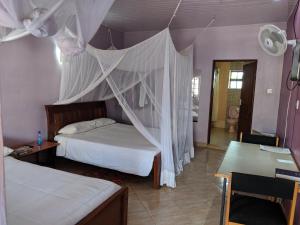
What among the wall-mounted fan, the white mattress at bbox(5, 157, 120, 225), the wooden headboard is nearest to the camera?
the white mattress at bbox(5, 157, 120, 225)

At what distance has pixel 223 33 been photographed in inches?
200

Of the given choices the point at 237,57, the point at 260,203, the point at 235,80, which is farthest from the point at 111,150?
the point at 235,80

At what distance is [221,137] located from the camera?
21.5 ft

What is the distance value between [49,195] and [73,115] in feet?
8.35

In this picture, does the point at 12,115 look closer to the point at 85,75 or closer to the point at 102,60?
the point at 85,75

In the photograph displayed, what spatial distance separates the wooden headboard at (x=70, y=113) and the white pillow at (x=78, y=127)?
14cm

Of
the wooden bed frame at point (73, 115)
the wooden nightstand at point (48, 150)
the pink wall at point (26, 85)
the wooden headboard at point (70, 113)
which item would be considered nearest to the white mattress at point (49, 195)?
the wooden nightstand at point (48, 150)

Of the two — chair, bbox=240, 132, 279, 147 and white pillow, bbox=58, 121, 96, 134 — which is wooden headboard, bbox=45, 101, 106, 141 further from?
chair, bbox=240, 132, 279, 147

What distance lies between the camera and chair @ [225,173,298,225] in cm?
171

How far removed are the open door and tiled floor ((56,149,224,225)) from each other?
186 centimetres

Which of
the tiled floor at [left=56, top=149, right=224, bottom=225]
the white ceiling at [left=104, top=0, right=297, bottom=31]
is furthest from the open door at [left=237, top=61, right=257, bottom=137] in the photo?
the tiled floor at [left=56, top=149, right=224, bottom=225]

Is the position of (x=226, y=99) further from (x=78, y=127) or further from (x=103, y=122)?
(x=78, y=127)

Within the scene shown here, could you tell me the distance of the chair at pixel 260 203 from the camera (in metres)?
1.71

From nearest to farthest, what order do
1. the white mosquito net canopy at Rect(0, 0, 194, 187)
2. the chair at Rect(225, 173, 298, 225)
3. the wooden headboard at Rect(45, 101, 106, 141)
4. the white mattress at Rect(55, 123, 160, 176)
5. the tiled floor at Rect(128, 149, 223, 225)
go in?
1. the chair at Rect(225, 173, 298, 225)
2. the tiled floor at Rect(128, 149, 223, 225)
3. the white mosquito net canopy at Rect(0, 0, 194, 187)
4. the white mattress at Rect(55, 123, 160, 176)
5. the wooden headboard at Rect(45, 101, 106, 141)
